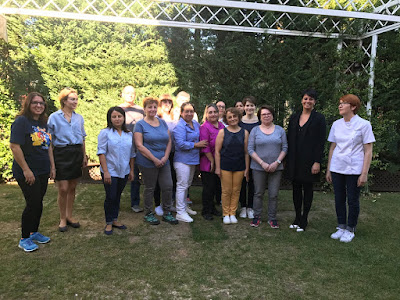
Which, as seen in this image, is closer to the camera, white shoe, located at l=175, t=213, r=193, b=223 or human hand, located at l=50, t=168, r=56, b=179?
human hand, located at l=50, t=168, r=56, b=179

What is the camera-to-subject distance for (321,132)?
3566mm

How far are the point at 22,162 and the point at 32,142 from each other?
23 cm

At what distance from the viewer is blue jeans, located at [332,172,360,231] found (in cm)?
347

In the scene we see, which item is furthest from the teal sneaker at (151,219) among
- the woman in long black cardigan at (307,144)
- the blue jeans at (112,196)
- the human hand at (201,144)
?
the woman in long black cardigan at (307,144)

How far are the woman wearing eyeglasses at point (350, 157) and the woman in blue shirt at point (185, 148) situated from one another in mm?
1673

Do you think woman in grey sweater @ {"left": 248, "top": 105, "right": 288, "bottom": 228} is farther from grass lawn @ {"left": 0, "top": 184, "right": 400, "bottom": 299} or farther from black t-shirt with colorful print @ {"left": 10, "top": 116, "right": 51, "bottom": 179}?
black t-shirt with colorful print @ {"left": 10, "top": 116, "right": 51, "bottom": 179}

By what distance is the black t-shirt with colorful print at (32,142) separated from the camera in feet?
9.45

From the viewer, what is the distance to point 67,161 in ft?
11.3

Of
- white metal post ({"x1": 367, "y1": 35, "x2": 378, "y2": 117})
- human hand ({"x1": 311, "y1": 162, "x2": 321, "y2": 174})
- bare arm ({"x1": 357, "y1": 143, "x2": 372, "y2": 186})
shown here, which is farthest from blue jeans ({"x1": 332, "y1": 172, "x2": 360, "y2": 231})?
white metal post ({"x1": 367, "y1": 35, "x2": 378, "y2": 117})

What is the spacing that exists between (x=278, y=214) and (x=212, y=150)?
5.18 ft

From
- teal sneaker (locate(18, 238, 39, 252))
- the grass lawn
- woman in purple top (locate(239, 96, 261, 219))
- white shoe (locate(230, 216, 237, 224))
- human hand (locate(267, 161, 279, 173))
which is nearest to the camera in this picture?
the grass lawn

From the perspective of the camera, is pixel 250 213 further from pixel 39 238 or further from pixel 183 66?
Result: pixel 183 66

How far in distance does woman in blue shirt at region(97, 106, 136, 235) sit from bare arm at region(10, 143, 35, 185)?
747 mm

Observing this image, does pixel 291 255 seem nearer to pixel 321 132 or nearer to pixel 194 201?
pixel 321 132
